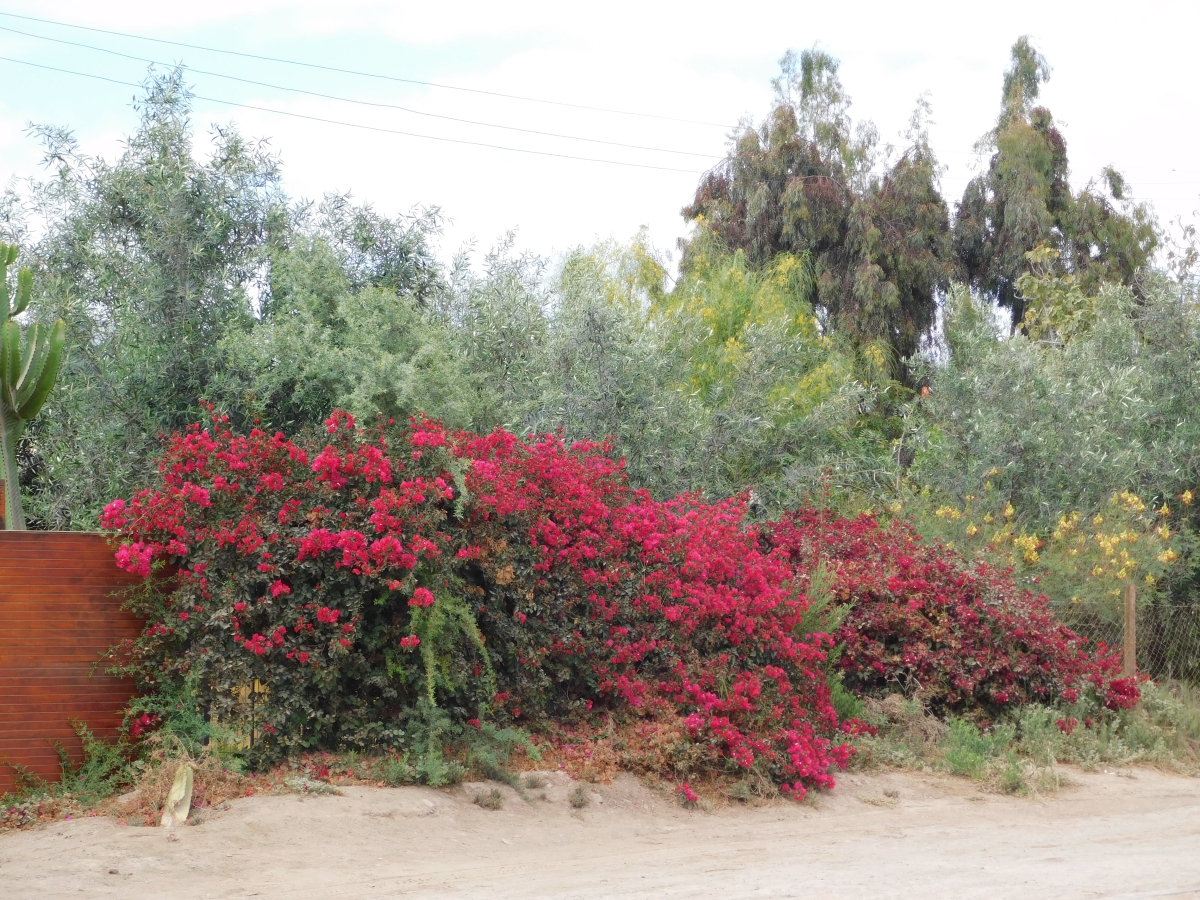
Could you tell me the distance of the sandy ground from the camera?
21.3ft

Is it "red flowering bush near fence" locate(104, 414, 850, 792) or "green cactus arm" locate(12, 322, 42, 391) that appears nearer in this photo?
"red flowering bush near fence" locate(104, 414, 850, 792)

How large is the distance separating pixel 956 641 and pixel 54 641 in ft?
26.6

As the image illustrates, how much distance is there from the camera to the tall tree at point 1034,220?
28.4 m

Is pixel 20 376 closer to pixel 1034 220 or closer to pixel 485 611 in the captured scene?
pixel 485 611

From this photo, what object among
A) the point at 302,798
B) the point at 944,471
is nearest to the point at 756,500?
the point at 944,471

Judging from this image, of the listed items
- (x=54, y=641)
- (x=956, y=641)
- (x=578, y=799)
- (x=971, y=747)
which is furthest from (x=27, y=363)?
(x=971, y=747)

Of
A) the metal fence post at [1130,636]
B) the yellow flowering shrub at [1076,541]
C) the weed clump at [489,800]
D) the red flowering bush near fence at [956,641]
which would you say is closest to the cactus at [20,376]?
the weed clump at [489,800]

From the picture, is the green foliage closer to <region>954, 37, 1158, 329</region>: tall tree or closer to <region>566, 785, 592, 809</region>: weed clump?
<region>566, 785, 592, 809</region>: weed clump

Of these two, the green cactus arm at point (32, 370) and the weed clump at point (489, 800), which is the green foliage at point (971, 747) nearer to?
the weed clump at point (489, 800)

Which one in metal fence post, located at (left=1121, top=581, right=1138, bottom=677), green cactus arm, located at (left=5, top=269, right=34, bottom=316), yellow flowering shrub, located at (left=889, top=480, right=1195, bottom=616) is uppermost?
green cactus arm, located at (left=5, top=269, right=34, bottom=316)

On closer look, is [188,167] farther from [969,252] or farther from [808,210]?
[969,252]

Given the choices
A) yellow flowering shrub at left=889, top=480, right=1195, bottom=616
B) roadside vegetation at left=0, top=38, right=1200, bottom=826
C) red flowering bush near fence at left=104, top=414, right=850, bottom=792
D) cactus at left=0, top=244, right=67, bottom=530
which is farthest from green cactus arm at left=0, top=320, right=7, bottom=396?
yellow flowering shrub at left=889, top=480, right=1195, bottom=616

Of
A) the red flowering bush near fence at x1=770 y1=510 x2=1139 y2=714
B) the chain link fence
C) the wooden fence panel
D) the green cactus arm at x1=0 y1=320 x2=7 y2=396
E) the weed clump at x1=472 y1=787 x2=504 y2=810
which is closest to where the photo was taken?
the wooden fence panel

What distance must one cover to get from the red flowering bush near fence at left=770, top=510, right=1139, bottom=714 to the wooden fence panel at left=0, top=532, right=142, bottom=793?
6750 millimetres
